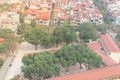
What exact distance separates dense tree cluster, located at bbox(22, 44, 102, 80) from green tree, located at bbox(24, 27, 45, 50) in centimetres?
201

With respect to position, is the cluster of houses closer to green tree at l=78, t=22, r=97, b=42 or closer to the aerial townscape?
the aerial townscape

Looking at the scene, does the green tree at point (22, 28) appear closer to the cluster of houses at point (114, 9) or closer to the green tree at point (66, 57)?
the green tree at point (66, 57)

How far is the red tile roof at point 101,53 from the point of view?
12.8 meters

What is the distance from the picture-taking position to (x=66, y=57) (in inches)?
471

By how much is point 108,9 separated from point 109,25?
10.3 feet

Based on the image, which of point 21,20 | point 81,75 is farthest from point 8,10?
point 81,75

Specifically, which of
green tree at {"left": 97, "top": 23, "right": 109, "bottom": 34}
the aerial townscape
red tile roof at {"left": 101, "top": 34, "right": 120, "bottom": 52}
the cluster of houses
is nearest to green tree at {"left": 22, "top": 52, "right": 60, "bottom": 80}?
the aerial townscape

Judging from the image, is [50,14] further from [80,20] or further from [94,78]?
→ [94,78]

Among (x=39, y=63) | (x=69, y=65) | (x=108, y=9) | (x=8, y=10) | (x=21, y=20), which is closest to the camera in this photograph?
(x=39, y=63)

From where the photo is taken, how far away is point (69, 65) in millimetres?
11883

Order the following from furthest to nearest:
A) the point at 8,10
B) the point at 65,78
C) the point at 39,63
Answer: the point at 8,10 → the point at 39,63 → the point at 65,78

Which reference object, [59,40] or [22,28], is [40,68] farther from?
[22,28]

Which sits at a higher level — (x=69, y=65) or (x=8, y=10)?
(x=8, y=10)

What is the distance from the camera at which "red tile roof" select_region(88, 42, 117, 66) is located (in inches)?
506
